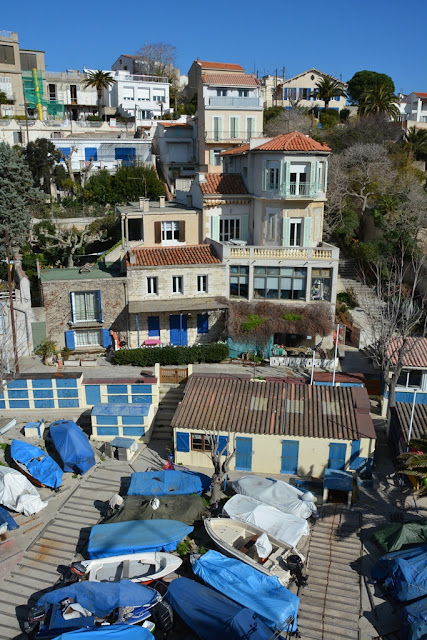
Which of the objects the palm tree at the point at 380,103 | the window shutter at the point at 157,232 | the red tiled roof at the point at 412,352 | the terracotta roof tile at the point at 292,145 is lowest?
the red tiled roof at the point at 412,352

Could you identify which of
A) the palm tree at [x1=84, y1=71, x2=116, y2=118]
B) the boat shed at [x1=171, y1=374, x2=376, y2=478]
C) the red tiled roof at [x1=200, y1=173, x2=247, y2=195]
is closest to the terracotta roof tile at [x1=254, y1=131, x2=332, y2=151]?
the red tiled roof at [x1=200, y1=173, x2=247, y2=195]

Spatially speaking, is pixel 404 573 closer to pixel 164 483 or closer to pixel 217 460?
pixel 217 460

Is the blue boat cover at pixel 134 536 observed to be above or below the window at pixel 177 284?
below

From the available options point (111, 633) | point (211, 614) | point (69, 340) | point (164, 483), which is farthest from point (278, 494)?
point (69, 340)

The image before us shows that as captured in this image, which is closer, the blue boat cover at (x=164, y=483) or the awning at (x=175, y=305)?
the blue boat cover at (x=164, y=483)

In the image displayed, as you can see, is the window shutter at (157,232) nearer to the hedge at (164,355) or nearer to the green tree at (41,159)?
the hedge at (164,355)

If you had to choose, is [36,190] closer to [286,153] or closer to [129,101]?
[286,153]

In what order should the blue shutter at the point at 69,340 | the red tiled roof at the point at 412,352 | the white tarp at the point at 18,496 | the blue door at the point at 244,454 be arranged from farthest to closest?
the blue shutter at the point at 69,340
the red tiled roof at the point at 412,352
the blue door at the point at 244,454
the white tarp at the point at 18,496

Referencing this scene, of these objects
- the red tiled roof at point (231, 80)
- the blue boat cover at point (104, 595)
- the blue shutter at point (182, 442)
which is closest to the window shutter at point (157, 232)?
the blue shutter at point (182, 442)

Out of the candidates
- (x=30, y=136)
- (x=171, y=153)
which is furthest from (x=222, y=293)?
(x=30, y=136)
